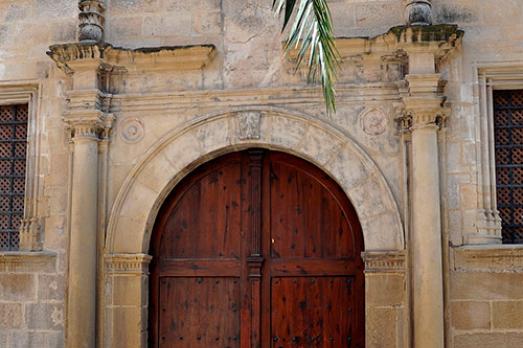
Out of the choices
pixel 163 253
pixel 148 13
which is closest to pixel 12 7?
pixel 148 13

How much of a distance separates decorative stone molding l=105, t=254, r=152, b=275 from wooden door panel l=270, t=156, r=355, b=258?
1195mm

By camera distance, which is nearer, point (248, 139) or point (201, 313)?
point (248, 139)

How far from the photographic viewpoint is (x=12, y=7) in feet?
28.8

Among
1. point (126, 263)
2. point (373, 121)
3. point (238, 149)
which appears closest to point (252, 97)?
point (238, 149)

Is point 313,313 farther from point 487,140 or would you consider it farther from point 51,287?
point 51,287

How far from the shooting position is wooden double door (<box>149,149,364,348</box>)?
7973 mm

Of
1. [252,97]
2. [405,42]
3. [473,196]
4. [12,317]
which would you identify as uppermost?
[405,42]

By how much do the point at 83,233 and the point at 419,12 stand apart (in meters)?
3.63

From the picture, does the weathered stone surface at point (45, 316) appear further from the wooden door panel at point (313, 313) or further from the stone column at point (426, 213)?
the stone column at point (426, 213)

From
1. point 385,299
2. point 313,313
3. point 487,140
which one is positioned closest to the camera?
point 385,299

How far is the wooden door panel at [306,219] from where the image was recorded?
8.05 metres

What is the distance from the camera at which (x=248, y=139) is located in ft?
26.3

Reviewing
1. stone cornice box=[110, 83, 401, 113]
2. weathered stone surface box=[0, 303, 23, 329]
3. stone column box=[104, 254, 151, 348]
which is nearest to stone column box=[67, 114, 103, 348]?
stone column box=[104, 254, 151, 348]

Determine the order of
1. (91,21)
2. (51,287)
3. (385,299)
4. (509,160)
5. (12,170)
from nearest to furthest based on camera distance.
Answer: (385,299) < (509,160) < (51,287) < (91,21) < (12,170)
